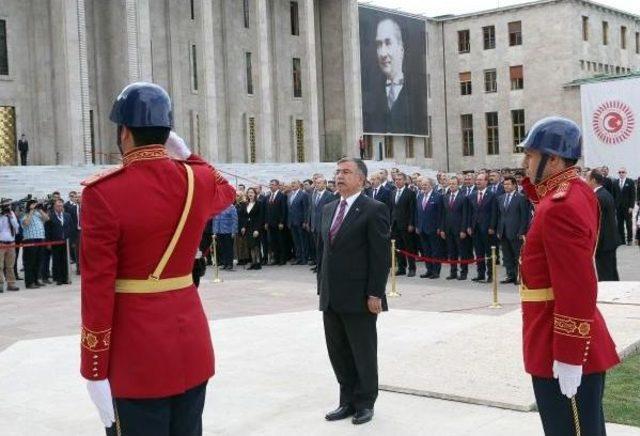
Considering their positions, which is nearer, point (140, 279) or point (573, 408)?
point (140, 279)

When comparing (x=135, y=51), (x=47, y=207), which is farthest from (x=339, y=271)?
(x=135, y=51)

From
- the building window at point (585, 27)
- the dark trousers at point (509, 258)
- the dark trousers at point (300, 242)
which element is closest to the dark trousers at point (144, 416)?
the dark trousers at point (509, 258)

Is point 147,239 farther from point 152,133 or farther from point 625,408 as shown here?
point 625,408

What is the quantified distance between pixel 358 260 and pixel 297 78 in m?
45.2

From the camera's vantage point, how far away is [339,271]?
6.58 m

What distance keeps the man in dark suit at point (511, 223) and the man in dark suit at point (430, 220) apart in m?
1.63

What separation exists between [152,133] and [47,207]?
52.5 ft

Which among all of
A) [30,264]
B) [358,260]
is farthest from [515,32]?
[358,260]

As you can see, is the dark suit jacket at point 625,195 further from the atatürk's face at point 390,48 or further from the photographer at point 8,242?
the atatürk's face at point 390,48

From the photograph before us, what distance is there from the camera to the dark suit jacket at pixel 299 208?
20.3m

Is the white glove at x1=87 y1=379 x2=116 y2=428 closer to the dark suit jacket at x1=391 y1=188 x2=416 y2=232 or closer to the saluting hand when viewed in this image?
the saluting hand

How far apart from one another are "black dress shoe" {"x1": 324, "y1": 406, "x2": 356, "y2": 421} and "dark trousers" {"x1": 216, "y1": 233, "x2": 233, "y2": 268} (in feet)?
45.5

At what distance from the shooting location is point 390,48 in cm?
5425

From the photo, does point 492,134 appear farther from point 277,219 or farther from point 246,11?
point 277,219
